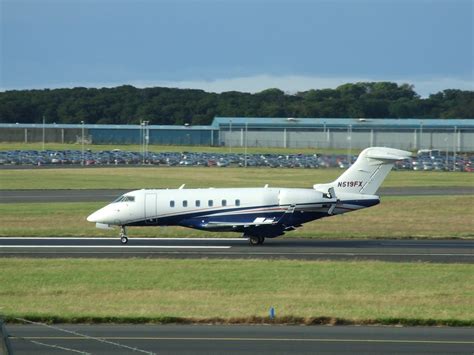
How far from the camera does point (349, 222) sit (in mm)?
52625

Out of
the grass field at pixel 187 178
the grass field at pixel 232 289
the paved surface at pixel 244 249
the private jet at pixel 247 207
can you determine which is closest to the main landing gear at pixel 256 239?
the private jet at pixel 247 207

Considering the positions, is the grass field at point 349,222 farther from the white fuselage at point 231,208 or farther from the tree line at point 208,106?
the tree line at point 208,106

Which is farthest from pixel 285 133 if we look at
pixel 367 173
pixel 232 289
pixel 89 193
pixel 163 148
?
pixel 232 289

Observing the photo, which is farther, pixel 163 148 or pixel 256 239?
pixel 163 148

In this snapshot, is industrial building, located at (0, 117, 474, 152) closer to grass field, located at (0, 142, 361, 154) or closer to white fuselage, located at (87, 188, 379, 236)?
grass field, located at (0, 142, 361, 154)

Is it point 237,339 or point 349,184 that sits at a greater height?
point 349,184

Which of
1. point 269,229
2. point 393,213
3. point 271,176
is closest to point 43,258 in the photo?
point 269,229

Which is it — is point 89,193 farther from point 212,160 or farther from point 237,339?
point 237,339

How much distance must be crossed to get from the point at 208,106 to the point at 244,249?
14694cm

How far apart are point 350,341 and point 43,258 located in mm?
18280

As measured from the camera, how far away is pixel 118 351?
19.0 metres

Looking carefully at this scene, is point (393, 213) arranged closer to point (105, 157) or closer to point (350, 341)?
point (350, 341)

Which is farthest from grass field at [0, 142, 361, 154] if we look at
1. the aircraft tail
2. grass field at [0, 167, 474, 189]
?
the aircraft tail

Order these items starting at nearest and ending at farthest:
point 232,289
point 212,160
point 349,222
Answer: point 232,289
point 349,222
point 212,160
